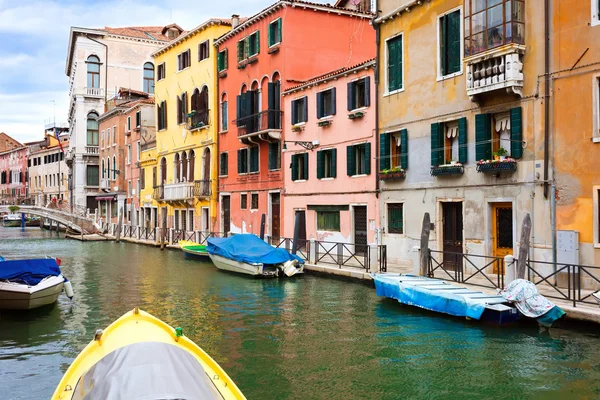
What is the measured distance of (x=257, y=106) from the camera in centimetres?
2769

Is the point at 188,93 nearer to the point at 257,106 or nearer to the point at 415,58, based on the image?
Result: the point at 257,106

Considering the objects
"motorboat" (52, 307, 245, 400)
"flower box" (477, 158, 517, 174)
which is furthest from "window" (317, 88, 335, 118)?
"motorboat" (52, 307, 245, 400)

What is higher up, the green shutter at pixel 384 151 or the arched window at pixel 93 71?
the arched window at pixel 93 71

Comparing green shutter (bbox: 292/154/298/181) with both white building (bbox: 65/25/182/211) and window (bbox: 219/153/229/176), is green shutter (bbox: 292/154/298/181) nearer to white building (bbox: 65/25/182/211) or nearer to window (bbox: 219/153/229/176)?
window (bbox: 219/153/229/176)

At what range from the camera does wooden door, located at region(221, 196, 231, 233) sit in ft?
100

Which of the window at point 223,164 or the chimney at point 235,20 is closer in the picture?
the window at point 223,164

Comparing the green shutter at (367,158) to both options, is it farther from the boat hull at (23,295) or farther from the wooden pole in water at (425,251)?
the boat hull at (23,295)

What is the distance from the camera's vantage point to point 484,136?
52.0ft

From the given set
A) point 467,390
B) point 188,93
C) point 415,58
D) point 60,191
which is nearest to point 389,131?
point 415,58

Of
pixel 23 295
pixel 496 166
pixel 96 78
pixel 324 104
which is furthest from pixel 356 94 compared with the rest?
pixel 96 78

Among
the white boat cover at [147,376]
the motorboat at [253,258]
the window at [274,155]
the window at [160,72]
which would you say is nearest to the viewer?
the white boat cover at [147,376]

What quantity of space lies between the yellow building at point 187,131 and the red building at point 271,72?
2.20 meters

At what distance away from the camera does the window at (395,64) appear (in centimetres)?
1908

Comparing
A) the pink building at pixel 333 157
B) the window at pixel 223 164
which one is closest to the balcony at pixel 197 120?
the window at pixel 223 164
